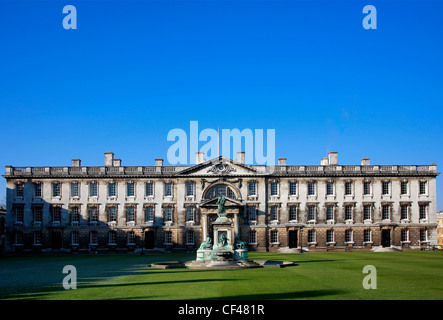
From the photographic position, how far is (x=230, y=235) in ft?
175

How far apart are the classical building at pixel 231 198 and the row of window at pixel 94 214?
115mm

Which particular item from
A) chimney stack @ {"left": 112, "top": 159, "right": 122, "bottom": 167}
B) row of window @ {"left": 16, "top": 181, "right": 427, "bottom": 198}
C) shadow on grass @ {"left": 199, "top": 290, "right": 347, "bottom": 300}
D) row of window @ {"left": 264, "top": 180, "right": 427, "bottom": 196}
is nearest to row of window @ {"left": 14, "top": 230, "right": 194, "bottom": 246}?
row of window @ {"left": 16, "top": 181, "right": 427, "bottom": 198}

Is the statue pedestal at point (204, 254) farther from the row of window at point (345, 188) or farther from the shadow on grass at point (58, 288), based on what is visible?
the row of window at point (345, 188)

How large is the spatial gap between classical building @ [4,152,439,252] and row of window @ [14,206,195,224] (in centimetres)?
11

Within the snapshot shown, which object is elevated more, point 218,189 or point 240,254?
point 218,189

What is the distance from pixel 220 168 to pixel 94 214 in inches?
609

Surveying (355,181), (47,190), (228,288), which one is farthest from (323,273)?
(47,190)

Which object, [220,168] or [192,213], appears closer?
[220,168]

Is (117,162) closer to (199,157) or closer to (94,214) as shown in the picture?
(94,214)

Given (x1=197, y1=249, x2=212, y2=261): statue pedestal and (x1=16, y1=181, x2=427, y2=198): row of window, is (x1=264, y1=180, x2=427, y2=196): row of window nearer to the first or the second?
(x1=16, y1=181, x2=427, y2=198): row of window

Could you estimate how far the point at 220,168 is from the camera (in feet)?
183

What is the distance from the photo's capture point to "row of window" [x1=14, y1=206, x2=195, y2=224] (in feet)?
184

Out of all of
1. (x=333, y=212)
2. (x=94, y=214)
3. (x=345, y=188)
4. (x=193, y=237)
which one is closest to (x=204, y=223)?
(x=193, y=237)

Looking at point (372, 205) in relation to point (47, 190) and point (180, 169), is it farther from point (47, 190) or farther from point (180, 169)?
point (47, 190)
